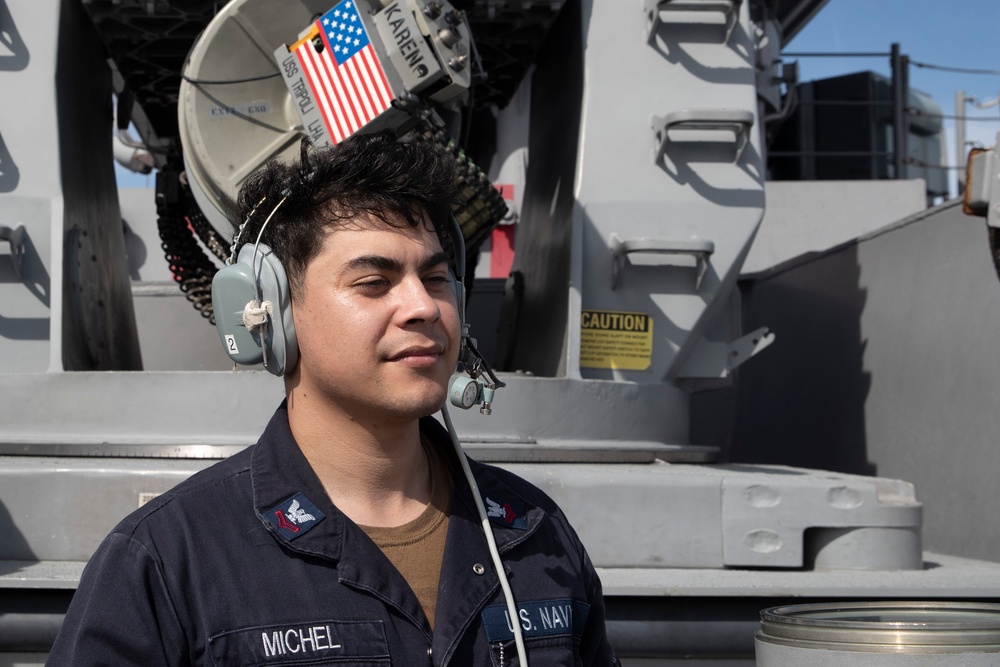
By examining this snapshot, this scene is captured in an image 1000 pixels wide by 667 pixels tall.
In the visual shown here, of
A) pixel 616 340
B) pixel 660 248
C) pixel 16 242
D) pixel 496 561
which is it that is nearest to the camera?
pixel 496 561

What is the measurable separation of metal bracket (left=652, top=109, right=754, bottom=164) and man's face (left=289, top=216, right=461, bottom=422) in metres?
2.05

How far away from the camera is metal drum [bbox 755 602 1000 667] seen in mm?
1811

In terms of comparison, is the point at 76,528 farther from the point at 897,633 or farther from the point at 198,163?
the point at 897,633

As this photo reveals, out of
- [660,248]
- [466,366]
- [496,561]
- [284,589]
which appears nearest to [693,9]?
[660,248]

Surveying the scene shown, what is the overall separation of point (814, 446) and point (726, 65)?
90.4 inches

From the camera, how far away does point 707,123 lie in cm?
368

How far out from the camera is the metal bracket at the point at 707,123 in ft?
12.0

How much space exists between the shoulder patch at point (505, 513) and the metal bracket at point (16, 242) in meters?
2.22

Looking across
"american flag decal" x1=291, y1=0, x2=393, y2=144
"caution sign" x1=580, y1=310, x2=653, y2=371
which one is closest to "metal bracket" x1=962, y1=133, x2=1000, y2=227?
"caution sign" x1=580, y1=310, x2=653, y2=371

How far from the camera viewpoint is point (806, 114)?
8016 mm

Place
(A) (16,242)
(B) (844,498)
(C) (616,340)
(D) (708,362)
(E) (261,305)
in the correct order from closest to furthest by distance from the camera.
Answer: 1. (E) (261,305)
2. (B) (844,498)
3. (A) (16,242)
4. (C) (616,340)
5. (D) (708,362)

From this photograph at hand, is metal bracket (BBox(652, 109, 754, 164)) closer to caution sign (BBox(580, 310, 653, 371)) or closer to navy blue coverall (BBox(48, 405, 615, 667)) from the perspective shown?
caution sign (BBox(580, 310, 653, 371))

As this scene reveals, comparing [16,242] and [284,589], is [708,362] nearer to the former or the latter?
[16,242]

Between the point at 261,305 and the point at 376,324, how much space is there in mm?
201
